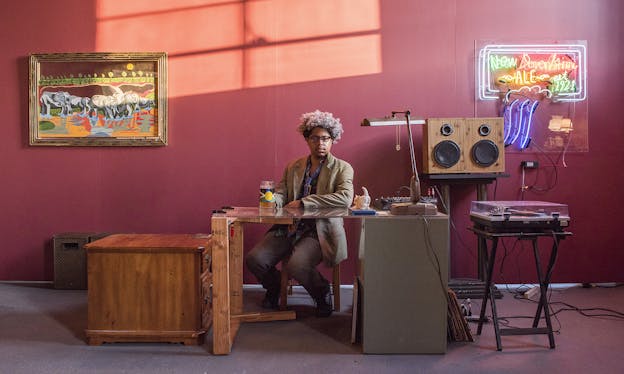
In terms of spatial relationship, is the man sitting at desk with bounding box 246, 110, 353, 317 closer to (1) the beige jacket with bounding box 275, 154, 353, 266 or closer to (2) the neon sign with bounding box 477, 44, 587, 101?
(1) the beige jacket with bounding box 275, 154, 353, 266

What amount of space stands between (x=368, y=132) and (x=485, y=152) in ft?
3.18

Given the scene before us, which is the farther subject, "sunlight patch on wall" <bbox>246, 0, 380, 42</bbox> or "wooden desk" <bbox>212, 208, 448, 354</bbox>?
"sunlight patch on wall" <bbox>246, 0, 380, 42</bbox>

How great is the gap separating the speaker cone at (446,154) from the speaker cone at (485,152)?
13 cm

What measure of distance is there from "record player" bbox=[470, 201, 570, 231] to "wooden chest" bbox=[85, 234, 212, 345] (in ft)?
5.44

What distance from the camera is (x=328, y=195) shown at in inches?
130

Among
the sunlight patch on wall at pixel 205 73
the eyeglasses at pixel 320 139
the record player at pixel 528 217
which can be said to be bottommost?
the record player at pixel 528 217

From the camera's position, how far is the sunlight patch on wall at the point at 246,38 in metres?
4.29

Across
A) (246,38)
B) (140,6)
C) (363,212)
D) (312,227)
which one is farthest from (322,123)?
(140,6)

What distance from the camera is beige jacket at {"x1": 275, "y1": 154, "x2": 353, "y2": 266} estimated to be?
326cm

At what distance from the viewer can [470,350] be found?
9.14 ft

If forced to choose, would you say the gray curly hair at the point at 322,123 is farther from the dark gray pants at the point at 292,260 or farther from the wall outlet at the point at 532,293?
the wall outlet at the point at 532,293

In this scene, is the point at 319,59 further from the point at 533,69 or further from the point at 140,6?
the point at 533,69

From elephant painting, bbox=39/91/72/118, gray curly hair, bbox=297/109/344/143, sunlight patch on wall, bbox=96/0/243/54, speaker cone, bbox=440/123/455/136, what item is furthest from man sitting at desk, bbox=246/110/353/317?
elephant painting, bbox=39/91/72/118

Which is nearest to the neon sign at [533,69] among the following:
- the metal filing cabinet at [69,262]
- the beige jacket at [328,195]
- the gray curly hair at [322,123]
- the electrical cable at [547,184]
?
the electrical cable at [547,184]
